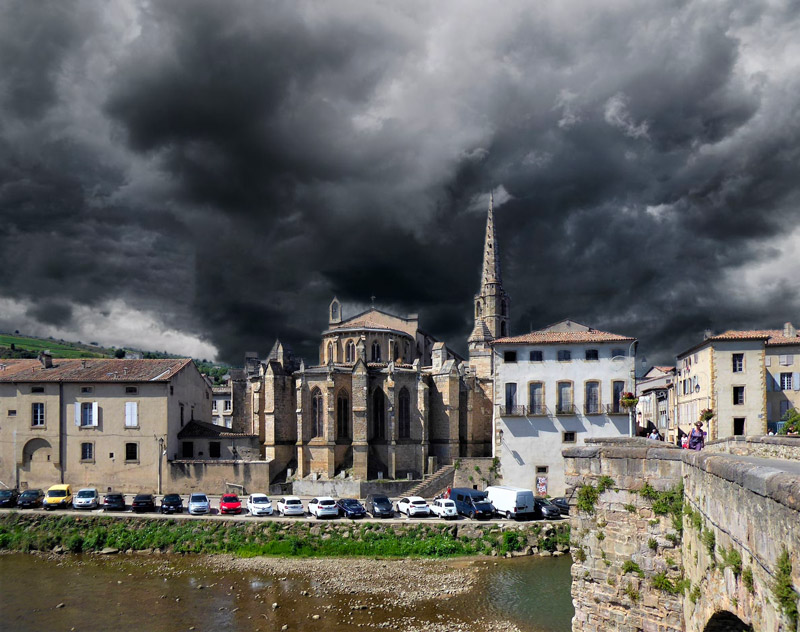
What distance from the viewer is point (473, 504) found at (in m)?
41.9

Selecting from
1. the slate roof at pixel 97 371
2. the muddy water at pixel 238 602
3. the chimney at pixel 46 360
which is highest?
the chimney at pixel 46 360

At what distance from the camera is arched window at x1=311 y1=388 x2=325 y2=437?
57156 millimetres

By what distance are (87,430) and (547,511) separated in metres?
37.4

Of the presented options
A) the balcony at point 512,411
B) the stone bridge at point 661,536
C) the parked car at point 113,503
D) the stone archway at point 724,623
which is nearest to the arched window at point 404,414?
the balcony at point 512,411

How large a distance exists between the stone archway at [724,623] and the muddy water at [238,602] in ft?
58.0

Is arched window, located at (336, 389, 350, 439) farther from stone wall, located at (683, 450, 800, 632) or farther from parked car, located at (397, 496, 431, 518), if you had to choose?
stone wall, located at (683, 450, 800, 632)

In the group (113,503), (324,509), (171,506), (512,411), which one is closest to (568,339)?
(512,411)

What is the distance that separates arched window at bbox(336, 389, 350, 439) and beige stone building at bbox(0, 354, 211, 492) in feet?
47.1

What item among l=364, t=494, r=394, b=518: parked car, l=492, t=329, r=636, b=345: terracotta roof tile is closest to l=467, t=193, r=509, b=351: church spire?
l=492, t=329, r=636, b=345: terracotta roof tile

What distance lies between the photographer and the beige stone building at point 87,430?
5162 cm

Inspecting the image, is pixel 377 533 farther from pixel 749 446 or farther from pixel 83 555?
pixel 749 446

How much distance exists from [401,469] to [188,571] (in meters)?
24.5

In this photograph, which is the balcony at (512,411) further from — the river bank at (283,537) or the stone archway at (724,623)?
the stone archway at (724,623)

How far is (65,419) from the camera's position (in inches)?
2058
